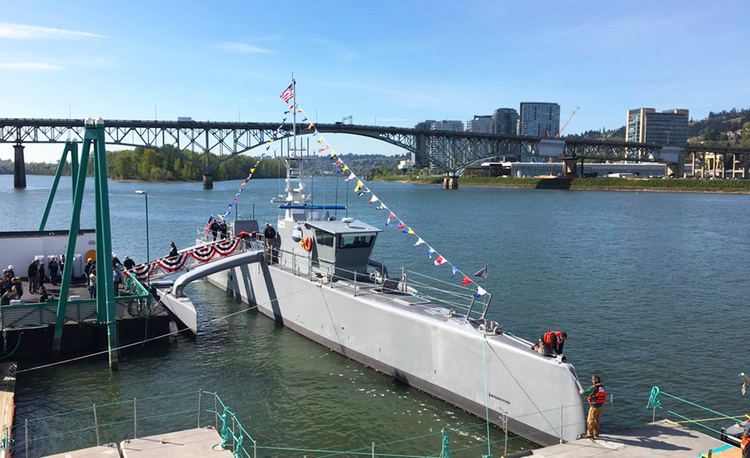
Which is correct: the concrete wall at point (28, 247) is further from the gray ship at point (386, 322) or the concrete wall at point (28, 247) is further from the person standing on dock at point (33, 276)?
the gray ship at point (386, 322)

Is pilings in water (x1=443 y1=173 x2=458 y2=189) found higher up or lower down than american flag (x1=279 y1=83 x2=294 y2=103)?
lower down

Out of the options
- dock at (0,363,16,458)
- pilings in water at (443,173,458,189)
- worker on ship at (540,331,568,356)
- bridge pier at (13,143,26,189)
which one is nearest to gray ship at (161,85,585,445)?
worker on ship at (540,331,568,356)

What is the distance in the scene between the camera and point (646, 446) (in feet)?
41.8

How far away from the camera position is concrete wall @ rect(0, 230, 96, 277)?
26688mm

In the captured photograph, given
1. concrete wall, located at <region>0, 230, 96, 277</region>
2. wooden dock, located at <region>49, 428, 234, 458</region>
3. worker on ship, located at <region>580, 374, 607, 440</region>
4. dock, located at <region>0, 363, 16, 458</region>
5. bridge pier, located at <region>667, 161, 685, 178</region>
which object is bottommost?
dock, located at <region>0, 363, 16, 458</region>

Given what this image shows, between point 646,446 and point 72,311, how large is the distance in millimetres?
18632

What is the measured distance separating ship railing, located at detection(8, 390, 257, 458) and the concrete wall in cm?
1136

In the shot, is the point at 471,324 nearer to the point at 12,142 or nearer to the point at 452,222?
the point at 452,222

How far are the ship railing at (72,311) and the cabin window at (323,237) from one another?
21.4 feet

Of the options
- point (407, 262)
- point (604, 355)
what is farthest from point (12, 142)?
point (604, 355)

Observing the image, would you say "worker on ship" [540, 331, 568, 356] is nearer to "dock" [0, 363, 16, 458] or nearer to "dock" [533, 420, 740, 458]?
"dock" [533, 420, 740, 458]

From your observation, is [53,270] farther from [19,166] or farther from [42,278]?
[19,166]

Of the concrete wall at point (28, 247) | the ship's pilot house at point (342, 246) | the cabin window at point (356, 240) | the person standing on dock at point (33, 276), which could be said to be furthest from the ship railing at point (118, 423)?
the concrete wall at point (28, 247)

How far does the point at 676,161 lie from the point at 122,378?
202 metres
